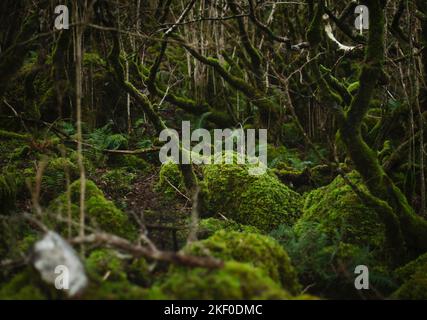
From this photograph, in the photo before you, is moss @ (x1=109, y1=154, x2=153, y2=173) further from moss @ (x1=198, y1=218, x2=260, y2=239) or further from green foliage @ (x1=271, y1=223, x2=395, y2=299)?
green foliage @ (x1=271, y1=223, x2=395, y2=299)

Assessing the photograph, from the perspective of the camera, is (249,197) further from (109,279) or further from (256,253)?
(109,279)

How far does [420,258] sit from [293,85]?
5.15 meters

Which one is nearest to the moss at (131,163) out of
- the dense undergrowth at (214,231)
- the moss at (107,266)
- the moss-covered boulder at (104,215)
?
the dense undergrowth at (214,231)

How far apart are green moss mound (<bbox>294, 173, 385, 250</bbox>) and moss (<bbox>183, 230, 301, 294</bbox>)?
1133 millimetres

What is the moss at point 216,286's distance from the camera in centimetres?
245

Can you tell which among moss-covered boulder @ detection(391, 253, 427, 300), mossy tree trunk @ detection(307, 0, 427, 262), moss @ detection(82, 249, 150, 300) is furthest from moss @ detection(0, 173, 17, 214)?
moss-covered boulder @ detection(391, 253, 427, 300)

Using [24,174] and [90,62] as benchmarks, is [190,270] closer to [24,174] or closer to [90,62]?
[24,174]

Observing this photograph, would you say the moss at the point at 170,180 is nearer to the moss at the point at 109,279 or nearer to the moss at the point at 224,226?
the moss at the point at 224,226

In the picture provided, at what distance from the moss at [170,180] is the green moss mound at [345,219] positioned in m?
1.98

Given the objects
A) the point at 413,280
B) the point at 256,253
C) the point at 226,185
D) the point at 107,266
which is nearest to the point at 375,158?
the point at 413,280

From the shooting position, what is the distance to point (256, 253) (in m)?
3.14

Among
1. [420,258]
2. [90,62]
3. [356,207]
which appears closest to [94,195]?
[356,207]

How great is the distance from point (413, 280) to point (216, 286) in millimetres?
1940

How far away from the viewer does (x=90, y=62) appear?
25.5 feet
